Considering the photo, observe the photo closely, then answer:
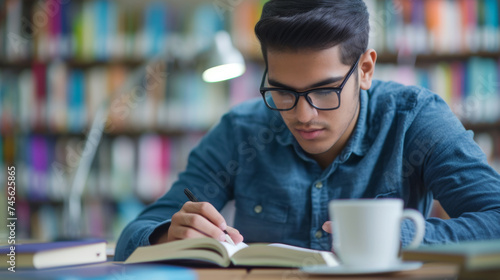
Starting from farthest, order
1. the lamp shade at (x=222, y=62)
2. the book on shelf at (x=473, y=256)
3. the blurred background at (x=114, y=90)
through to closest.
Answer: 1. the blurred background at (x=114, y=90)
2. the lamp shade at (x=222, y=62)
3. the book on shelf at (x=473, y=256)

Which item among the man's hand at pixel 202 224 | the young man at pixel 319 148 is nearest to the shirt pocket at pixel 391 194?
the young man at pixel 319 148

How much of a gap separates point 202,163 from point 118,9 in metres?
1.85

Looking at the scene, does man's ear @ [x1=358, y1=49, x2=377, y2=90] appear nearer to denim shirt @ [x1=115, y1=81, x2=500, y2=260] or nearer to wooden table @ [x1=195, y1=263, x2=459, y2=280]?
denim shirt @ [x1=115, y1=81, x2=500, y2=260]

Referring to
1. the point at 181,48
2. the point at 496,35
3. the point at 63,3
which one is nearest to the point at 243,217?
the point at 181,48

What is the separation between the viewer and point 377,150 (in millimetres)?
1244

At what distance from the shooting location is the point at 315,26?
1137 mm

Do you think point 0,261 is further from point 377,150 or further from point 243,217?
point 377,150

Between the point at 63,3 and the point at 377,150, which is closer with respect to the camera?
the point at 377,150

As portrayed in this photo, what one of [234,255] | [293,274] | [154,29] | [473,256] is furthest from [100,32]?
[473,256]

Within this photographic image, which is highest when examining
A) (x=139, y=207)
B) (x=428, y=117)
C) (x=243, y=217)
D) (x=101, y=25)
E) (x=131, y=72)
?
(x=101, y=25)

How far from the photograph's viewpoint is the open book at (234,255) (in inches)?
28.6

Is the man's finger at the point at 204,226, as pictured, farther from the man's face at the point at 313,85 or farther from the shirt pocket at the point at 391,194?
the shirt pocket at the point at 391,194

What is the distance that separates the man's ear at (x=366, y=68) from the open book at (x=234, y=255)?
594 mm

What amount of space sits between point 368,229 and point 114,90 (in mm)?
2458
